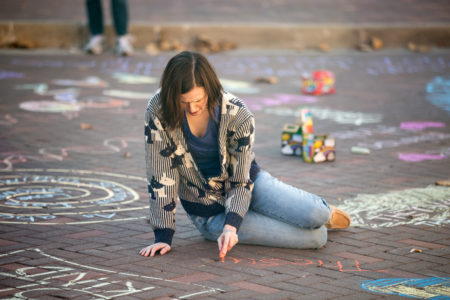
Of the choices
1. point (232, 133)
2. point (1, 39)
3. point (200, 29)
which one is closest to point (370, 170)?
point (232, 133)

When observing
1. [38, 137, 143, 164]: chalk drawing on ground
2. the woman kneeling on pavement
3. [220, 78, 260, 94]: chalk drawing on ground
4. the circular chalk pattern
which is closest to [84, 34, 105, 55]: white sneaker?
[220, 78, 260, 94]: chalk drawing on ground

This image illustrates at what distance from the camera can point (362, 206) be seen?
448 centimetres

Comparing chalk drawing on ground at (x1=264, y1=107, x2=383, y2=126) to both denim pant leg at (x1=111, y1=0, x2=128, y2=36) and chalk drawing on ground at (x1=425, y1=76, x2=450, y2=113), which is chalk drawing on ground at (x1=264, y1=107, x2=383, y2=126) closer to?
chalk drawing on ground at (x1=425, y1=76, x2=450, y2=113)

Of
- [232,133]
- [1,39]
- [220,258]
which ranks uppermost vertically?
[1,39]

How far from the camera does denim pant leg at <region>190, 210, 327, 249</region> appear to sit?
12.1ft

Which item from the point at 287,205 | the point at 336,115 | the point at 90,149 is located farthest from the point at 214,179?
the point at 336,115

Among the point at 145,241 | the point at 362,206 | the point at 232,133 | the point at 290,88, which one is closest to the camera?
the point at 232,133

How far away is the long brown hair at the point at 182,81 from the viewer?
333 centimetres

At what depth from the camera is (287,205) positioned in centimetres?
370

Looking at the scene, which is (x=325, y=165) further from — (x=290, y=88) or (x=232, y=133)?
(x=290, y=88)

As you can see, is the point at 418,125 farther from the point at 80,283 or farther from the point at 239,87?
the point at 80,283

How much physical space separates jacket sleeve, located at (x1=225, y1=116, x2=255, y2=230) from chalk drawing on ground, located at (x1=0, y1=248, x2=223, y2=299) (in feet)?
1.63

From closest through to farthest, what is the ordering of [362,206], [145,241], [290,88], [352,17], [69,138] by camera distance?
[145,241], [362,206], [69,138], [290,88], [352,17]

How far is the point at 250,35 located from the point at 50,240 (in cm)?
881
